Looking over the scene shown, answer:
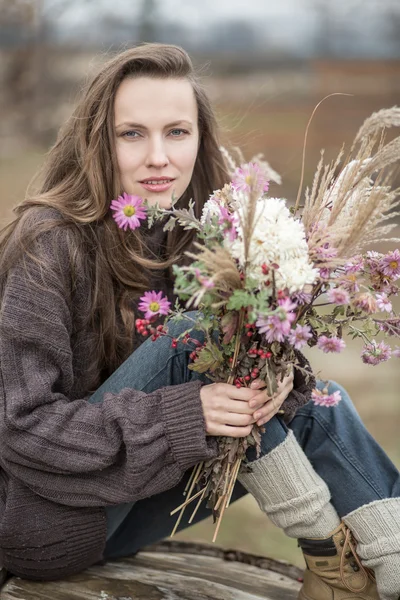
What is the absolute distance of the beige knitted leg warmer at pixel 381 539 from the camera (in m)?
1.97

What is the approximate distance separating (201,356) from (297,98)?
8.04m

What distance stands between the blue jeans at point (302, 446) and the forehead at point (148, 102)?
54cm

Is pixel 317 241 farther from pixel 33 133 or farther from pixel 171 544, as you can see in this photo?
pixel 33 133

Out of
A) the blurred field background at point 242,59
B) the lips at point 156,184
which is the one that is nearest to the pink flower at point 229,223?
the lips at point 156,184

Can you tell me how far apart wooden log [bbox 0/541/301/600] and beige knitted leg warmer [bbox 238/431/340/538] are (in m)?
0.30

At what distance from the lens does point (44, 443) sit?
190cm

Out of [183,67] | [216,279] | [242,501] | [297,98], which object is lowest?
[242,501]

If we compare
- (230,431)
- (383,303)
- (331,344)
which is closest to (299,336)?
(331,344)

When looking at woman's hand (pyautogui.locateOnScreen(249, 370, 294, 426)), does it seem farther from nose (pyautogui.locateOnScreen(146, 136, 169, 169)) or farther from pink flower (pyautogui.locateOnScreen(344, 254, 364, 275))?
nose (pyautogui.locateOnScreen(146, 136, 169, 169))

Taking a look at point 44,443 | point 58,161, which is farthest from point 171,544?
point 58,161

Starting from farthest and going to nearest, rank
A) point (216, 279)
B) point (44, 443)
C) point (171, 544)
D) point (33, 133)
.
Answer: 1. point (33, 133)
2. point (171, 544)
3. point (44, 443)
4. point (216, 279)

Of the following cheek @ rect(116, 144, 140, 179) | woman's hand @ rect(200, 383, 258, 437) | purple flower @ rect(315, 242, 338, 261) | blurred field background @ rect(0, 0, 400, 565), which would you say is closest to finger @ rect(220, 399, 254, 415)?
woman's hand @ rect(200, 383, 258, 437)

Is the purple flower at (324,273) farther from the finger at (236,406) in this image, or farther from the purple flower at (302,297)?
the finger at (236,406)

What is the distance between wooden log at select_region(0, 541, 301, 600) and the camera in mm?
2102
